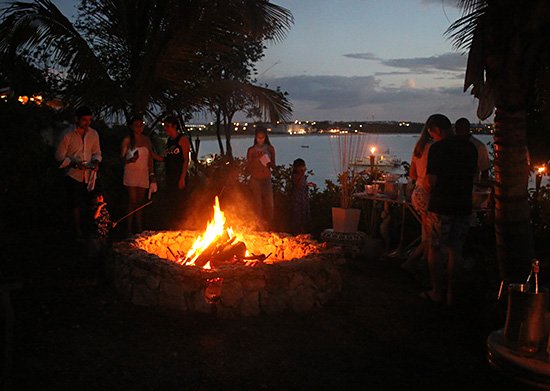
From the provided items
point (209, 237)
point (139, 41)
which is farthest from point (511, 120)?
point (139, 41)

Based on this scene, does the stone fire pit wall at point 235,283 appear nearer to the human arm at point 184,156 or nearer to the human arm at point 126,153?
the human arm at point 126,153

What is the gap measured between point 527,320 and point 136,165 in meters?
5.59

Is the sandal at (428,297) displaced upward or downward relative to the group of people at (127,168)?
downward

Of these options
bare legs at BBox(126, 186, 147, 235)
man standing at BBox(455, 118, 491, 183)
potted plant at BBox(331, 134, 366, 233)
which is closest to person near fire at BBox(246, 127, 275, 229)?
potted plant at BBox(331, 134, 366, 233)

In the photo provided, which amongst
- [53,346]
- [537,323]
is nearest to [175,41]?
[53,346]

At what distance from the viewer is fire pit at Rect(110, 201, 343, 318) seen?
18.9ft

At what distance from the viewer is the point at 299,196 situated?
987 cm

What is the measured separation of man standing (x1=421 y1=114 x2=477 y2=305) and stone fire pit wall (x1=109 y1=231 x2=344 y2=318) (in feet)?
3.52

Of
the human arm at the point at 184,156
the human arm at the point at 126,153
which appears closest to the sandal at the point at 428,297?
the human arm at the point at 184,156

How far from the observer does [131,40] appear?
33.9 ft

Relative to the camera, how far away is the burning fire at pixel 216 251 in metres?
6.47

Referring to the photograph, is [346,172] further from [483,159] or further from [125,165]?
[125,165]

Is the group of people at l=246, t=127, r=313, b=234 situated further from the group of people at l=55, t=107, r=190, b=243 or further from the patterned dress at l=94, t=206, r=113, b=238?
the patterned dress at l=94, t=206, r=113, b=238

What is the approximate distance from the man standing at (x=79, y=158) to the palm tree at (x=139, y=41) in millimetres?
2104
